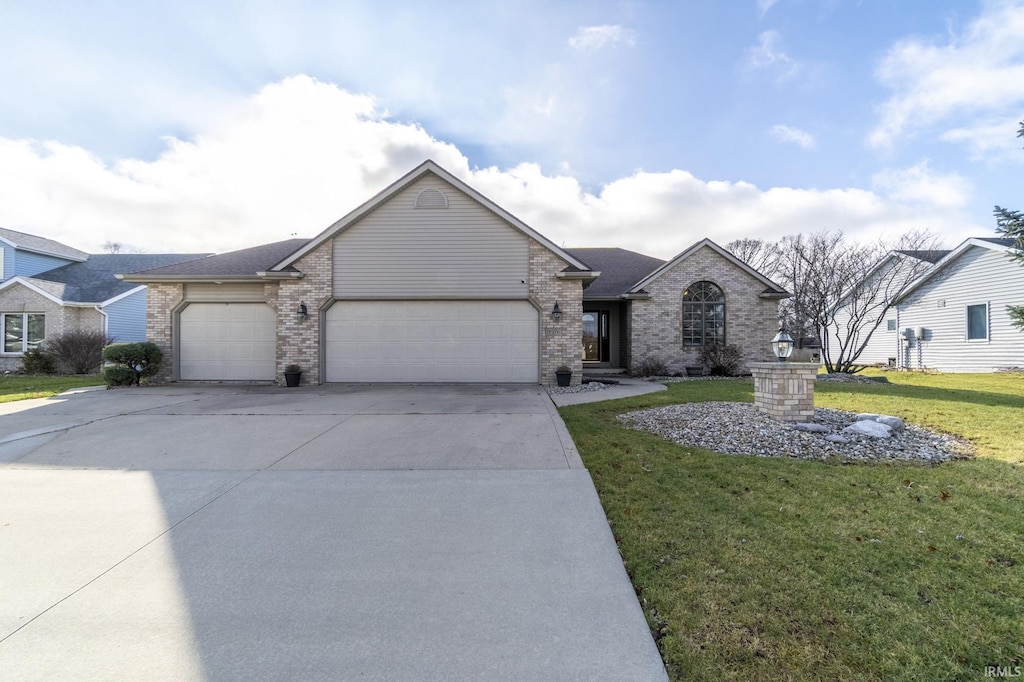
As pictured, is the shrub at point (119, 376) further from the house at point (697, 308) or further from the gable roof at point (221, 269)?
the house at point (697, 308)

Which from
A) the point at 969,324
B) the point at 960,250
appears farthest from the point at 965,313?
the point at 960,250

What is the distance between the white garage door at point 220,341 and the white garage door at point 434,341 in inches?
103

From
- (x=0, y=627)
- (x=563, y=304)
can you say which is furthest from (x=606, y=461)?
(x=563, y=304)

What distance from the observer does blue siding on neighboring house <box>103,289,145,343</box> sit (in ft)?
65.1

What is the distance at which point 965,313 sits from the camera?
17.7m

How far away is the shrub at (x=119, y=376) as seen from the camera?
1182 cm

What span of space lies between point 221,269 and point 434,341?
6.80 meters

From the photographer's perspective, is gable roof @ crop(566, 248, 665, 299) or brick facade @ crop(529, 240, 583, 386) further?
gable roof @ crop(566, 248, 665, 299)

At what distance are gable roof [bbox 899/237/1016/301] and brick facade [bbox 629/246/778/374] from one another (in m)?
8.09

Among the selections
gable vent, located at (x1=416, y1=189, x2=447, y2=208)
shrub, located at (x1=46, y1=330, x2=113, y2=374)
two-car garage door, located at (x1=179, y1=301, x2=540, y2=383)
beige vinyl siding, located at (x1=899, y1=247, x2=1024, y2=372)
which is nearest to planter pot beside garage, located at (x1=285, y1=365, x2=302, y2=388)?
two-car garage door, located at (x1=179, y1=301, x2=540, y2=383)

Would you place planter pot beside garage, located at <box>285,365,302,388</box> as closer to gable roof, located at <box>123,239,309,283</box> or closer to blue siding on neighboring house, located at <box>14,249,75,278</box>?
gable roof, located at <box>123,239,309,283</box>

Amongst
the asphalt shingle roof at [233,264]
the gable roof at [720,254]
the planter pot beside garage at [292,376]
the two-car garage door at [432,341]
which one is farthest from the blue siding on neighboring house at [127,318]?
the gable roof at [720,254]

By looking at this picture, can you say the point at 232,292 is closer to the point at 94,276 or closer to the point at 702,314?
the point at 702,314

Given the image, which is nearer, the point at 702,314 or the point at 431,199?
the point at 431,199
